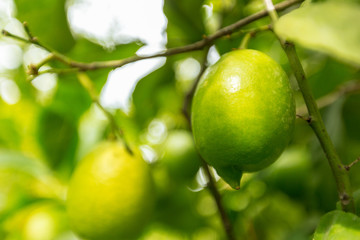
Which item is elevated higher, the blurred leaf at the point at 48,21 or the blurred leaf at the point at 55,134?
the blurred leaf at the point at 48,21

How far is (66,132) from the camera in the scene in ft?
3.85

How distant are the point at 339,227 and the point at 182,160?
64 cm

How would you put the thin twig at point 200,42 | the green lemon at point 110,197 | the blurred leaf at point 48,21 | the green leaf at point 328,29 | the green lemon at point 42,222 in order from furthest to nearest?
the green lemon at point 42,222, the blurred leaf at point 48,21, the green lemon at point 110,197, the thin twig at point 200,42, the green leaf at point 328,29

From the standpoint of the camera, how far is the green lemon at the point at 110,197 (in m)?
0.78

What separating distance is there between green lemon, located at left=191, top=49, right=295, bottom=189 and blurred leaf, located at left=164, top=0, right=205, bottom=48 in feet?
1.49

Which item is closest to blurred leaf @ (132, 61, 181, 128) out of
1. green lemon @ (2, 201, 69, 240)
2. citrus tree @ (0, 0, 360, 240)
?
citrus tree @ (0, 0, 360, 240)

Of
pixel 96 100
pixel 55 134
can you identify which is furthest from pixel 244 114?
pixel 55 134

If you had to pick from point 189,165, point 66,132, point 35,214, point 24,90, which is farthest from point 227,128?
point 24,90

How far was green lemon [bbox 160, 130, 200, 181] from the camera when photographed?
107cm

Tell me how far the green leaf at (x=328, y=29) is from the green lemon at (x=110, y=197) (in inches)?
19.9

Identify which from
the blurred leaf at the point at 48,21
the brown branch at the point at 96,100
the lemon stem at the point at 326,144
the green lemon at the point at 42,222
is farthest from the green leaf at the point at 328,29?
the green lemon at the point at 42,222

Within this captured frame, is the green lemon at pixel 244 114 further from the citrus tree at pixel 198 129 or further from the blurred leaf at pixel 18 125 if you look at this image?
the blurred leaf at pixel 18 125

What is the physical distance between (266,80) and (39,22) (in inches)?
25.2

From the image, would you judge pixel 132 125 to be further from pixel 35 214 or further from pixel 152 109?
pixel 35 214
